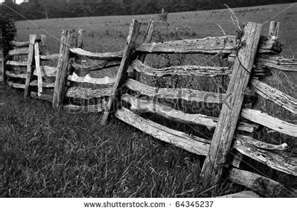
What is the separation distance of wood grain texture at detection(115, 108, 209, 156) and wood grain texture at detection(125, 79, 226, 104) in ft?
1.12

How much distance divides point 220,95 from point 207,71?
288 mm

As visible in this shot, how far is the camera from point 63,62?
16.3 feet

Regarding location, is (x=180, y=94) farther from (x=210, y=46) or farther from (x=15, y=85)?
(x=15, y=85)

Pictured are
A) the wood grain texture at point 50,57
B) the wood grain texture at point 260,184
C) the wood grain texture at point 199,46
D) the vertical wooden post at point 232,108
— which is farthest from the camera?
the wood grain texture at point 50,57

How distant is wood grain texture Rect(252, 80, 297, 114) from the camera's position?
7.18 ft

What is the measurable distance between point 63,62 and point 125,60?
5.26 feet

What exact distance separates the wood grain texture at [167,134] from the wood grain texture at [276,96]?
73cm

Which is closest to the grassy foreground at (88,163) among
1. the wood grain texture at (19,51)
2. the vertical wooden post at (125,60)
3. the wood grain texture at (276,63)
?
the vertical wooden post at (125,60)

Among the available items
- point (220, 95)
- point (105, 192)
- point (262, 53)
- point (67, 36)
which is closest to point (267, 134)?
point (220, 95)

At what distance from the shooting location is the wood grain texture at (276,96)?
2.19m

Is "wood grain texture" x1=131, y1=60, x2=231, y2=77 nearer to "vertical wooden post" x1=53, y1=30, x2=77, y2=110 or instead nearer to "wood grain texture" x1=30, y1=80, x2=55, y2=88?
"vertical wooden post" x1=53, y1=30, x2=77, y2=110

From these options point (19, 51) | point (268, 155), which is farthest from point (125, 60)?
point (19, 51)

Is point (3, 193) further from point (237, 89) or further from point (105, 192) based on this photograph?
point (237, 89)

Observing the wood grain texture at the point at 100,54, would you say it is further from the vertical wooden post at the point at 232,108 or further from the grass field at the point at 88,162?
the vertical wooden post at the point at 232,108
